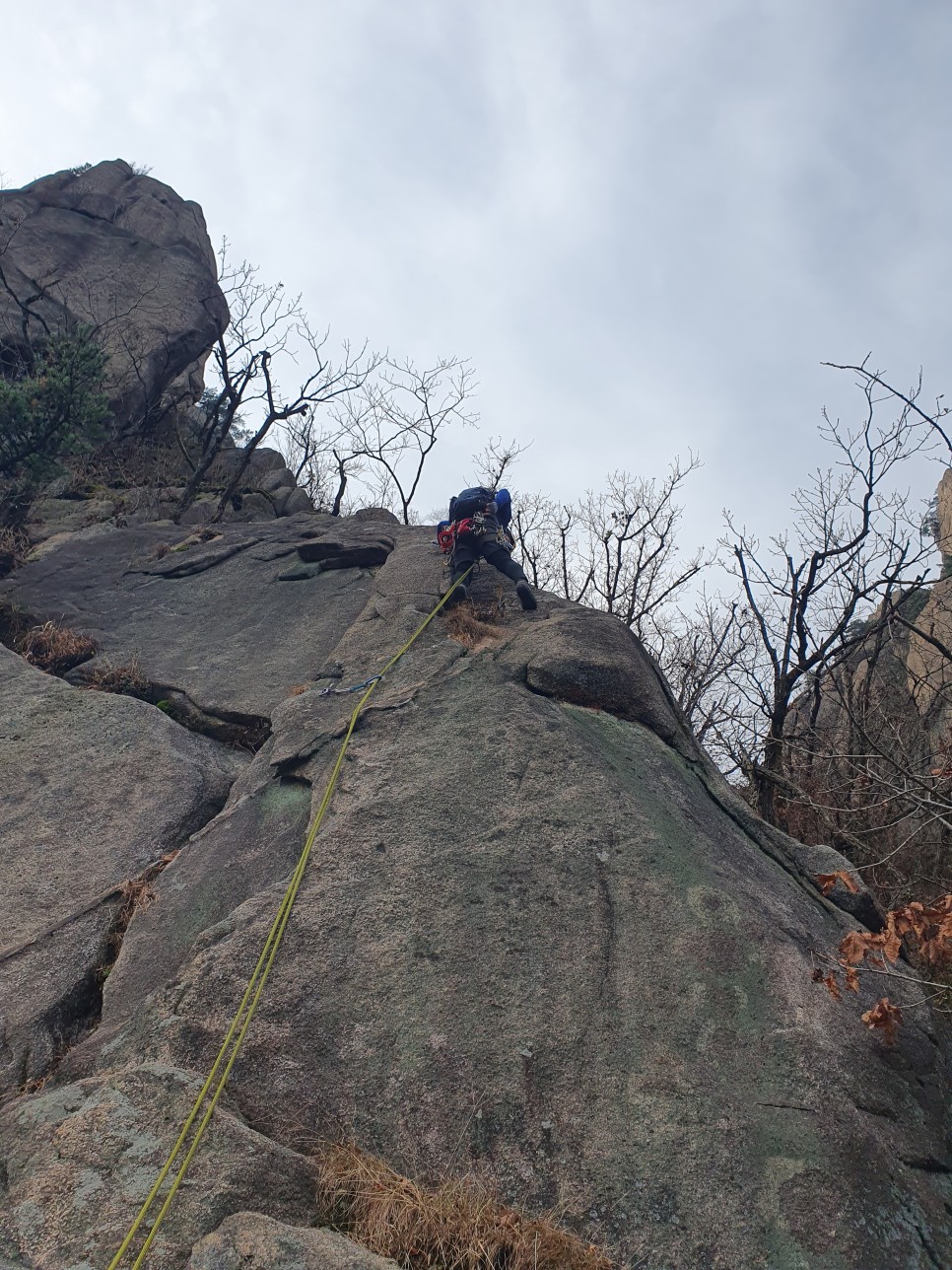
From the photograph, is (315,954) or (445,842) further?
(445,842)

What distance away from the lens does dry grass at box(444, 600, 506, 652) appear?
26.7ft

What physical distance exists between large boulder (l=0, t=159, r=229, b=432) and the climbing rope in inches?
574

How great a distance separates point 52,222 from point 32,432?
10516 mm

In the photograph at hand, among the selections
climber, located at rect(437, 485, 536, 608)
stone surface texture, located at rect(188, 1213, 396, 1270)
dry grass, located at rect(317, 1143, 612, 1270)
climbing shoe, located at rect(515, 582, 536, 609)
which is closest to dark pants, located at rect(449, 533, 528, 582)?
climber, located at rect(437, 485, 536, 608)

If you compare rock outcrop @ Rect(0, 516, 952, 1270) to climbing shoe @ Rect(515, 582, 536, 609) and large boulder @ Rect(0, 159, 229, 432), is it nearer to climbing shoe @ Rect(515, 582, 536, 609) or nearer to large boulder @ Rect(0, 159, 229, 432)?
climbing shoe @ Rect(515, 582, 536, 609)

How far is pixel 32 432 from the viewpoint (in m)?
12.0

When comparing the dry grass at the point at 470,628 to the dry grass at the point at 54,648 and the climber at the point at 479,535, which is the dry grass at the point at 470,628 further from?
the dry grass at the point at 54,648

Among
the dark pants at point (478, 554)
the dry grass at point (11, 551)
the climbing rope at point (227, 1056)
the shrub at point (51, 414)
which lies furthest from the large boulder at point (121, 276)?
the climbing rope at point (227, 1056)

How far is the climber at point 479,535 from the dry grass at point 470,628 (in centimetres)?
32

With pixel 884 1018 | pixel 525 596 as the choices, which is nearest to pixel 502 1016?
pixel 884 1018

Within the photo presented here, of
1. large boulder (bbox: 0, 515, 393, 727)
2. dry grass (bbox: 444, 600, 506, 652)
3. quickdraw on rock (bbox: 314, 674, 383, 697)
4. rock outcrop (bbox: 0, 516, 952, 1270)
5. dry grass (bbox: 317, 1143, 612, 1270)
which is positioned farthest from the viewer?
large boulder (bbox: 0, 515, 393, 727)

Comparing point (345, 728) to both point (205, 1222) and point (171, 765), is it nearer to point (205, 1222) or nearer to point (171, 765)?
point (171, 765)

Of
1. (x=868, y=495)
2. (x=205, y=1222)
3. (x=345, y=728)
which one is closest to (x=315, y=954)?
(x=205, y=1222)

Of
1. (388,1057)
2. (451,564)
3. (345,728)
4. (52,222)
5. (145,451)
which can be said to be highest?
(52,222)
